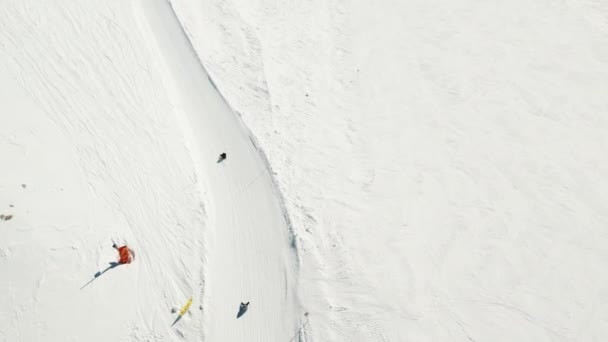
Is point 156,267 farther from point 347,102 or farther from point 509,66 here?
point 509,66

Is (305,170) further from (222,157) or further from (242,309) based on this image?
(242,309)

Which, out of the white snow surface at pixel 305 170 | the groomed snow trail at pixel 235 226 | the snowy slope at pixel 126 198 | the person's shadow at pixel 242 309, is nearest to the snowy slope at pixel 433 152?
the white snow surface at pixel 305 170

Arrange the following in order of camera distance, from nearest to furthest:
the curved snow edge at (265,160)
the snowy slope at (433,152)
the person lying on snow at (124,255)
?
1. the snowy slope at (433,152)
2. the person lying on snow at (124,255)
3. the curved snow edge at (265,160)

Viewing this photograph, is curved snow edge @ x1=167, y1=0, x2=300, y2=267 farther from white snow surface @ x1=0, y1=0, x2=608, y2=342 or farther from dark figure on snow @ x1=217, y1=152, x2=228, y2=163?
dark figure on snow @ x1=217, y1=152, x2=228, y2=163

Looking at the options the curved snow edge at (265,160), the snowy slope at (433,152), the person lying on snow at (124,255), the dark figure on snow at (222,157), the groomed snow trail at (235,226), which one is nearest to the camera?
the groomed snow trail at (235,226)

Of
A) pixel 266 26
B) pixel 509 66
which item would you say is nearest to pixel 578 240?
pixel 509 66

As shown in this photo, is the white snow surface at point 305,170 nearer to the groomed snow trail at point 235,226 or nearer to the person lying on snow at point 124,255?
the groomed snow trail at point 235,226
